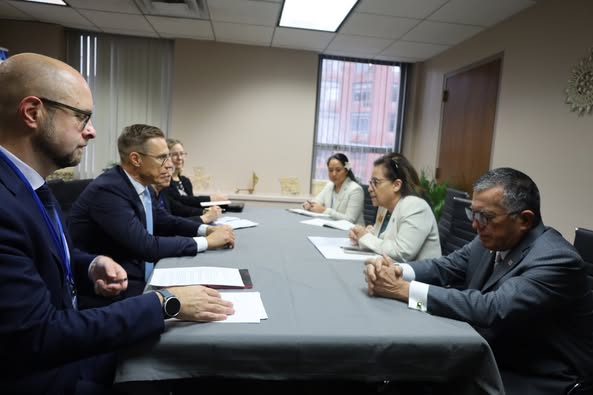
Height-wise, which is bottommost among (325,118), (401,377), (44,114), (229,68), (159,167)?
(401,377)

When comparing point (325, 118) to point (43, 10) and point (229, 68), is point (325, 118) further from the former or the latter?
point (43, 10)

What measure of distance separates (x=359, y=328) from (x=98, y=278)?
0.89 metres

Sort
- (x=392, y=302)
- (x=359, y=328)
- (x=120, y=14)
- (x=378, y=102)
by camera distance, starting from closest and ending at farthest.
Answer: (x=359, y=328), (x=392, y=302), (x=120, y=14), (x=378, y=102)

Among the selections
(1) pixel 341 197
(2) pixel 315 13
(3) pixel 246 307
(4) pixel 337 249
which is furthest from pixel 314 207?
(3) pixel 246 307

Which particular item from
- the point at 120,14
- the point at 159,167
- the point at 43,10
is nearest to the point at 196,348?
the point at 159,167

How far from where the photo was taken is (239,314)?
1059 mm

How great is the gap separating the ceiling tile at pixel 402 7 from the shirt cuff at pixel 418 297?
8.82ft

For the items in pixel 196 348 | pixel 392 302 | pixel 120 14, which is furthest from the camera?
pixel 120 14

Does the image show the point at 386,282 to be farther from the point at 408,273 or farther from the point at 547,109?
the point at 547,109

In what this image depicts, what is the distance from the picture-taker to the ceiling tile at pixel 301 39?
4.05 m

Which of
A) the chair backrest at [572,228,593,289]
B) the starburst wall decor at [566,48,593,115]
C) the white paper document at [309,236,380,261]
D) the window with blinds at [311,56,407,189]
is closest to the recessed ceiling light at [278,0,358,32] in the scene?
the window with blinds at [311,56,407,189]

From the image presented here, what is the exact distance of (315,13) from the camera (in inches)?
139

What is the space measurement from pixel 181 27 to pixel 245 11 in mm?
994

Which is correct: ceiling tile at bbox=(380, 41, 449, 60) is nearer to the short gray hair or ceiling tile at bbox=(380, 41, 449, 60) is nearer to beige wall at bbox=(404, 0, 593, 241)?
beige wall at bbox=(404, 0, 593, 241)
